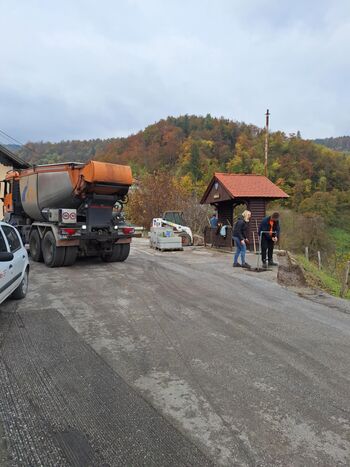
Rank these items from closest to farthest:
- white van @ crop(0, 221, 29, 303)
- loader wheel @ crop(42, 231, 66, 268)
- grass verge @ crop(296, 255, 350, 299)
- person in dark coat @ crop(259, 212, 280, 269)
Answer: white van @ crop(0, 221, 29, 303) < grass verge @ crop(296, 255, 350, 299) < loader wheel @ crop(42, 231, 66, 268) < person in dark coat @ crop(259, 212, 280, 269)

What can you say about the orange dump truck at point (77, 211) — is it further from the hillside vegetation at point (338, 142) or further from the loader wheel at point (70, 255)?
the hillside vegetation at point (338, 142)

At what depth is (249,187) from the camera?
18.3 meters

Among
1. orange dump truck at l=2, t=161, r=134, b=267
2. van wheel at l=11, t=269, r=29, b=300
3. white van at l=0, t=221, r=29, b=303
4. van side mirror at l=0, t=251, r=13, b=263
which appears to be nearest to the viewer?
van side mirror at l=0, t=251, r=13, b=263

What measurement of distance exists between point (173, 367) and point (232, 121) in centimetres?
8851

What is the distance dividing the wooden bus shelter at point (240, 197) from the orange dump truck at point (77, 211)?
7.04 m

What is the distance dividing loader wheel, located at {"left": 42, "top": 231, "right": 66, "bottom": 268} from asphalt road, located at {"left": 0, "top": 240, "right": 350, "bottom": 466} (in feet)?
12.1

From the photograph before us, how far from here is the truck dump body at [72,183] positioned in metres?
10.8

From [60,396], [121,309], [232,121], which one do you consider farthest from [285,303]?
[232,121]

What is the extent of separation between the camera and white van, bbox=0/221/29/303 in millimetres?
5741

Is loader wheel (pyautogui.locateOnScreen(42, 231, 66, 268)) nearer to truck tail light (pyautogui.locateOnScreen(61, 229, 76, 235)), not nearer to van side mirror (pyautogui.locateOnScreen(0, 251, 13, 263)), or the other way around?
truck tail light (pyautogui.locateOnScreen(61, 229, 76, 235))

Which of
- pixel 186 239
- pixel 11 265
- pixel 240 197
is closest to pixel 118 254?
pixel 11 265

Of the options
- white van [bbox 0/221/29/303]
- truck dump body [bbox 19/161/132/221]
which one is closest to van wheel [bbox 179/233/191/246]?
truck dump body [bbox 19/161/132/221]

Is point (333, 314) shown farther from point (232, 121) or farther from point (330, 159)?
point (232, 121)

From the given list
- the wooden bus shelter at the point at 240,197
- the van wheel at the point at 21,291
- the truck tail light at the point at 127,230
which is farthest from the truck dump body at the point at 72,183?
the wooden bus shelter at the point at 240,197
